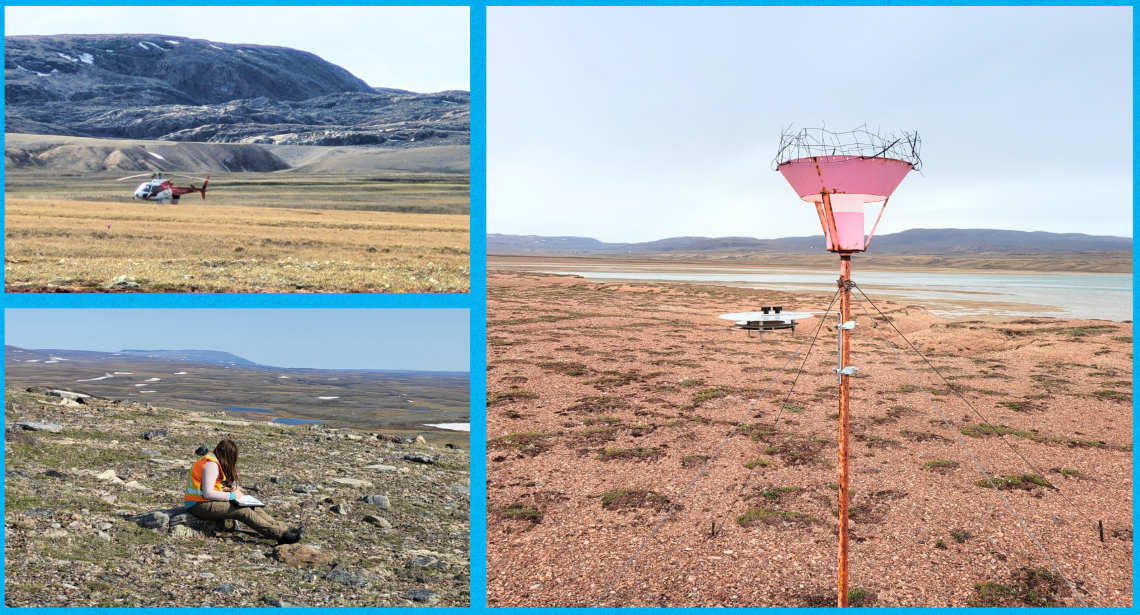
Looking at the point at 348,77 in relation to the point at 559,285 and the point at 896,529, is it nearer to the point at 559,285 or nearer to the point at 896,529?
the point at 896,529

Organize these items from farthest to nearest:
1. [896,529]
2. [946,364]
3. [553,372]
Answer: [946,364], [553,372], [896,529]

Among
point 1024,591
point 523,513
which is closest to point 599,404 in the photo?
point 523,513

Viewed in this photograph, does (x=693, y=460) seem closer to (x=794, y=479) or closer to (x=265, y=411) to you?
(x=794, y=479)

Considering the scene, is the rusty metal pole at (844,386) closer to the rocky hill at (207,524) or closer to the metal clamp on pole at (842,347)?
the metal clamp on pole at (842,347)

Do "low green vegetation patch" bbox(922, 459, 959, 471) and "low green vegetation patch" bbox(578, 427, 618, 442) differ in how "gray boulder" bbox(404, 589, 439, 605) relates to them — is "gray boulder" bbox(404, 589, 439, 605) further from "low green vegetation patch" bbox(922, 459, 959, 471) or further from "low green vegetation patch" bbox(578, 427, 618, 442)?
"low green vegetation patch" bbox(922, 459, 959, 471)

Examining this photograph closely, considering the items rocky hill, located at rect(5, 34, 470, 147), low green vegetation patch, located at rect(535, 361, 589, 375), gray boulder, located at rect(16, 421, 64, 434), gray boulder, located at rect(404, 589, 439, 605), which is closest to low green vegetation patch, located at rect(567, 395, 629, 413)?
low green vegetation patch, located at rect(535, 361, 589, 375)

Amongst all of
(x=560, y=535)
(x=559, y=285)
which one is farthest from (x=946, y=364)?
(x=559, y=285)
